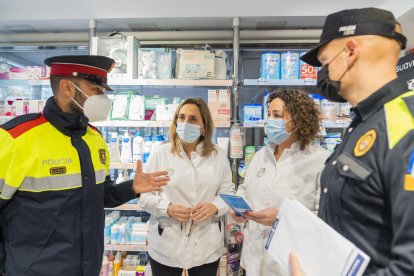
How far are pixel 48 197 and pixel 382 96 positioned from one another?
5.21ft

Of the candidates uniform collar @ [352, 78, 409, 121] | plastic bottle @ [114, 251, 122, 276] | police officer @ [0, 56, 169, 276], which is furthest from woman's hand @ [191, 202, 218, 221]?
plastic bottle @ [114, 251, 122, 276]

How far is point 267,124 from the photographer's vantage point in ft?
7.11

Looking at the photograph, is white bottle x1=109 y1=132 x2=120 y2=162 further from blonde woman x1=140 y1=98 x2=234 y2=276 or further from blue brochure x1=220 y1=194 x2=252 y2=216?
blue brochure x1=220 y1=194 x2=252 y2=216

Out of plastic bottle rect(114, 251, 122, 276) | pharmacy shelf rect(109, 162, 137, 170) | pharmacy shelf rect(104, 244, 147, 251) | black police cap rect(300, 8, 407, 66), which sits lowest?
plastic bottle rect(114, 251, 122, 276)

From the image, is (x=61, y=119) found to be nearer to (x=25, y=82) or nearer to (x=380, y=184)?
(x=380, y=184)

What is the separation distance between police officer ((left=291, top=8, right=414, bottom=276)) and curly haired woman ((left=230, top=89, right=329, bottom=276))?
783mm

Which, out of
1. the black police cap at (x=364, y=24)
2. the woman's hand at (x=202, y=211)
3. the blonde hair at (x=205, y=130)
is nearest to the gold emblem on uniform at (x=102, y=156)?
the blonde hair at (x=205, y=130)

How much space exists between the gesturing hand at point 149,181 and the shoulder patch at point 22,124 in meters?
0.67

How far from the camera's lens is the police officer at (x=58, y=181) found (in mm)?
1496

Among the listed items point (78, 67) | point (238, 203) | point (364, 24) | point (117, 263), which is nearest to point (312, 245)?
point (364, 24)

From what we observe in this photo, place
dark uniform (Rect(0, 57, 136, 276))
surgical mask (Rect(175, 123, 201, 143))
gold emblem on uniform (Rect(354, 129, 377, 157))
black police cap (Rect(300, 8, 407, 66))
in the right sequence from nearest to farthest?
gold emblem on uniform (Rect(354, 129, 377, 157))
black police cap (Rect(300, 8, 407, 66))
dark uniform (Rect(0, 57, 136, 276))
surgical mask (Rect(175, 123, 201, 143))

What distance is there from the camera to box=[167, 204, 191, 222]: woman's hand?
2158 millimetres

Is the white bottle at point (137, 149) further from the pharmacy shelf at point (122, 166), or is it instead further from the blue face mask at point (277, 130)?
the blue face mask at point (277, 130)

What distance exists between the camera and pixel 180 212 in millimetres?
2160
